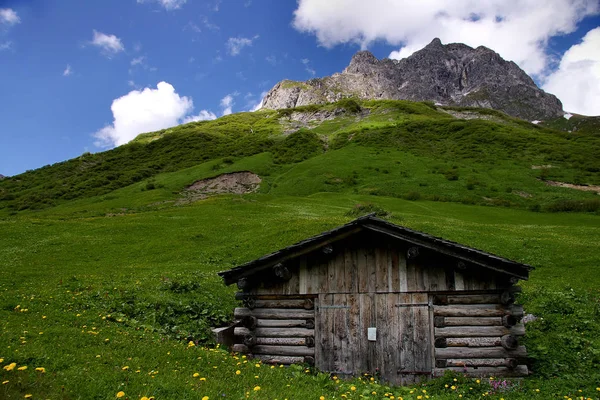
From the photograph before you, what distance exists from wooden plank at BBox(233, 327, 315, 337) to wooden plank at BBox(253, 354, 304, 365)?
28.8 inches

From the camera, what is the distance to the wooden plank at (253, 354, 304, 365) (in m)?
14.0

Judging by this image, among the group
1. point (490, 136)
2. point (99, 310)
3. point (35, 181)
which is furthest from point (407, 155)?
point (35, 181)

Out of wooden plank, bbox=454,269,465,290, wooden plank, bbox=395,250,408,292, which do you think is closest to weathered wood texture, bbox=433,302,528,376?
wooden plank, bbox=454,269,465,290

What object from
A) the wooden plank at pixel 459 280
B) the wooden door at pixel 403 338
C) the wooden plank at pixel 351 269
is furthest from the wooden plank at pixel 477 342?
the wooden plank at pixel 351 269

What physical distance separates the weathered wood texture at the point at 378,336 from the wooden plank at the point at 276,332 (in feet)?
1.57

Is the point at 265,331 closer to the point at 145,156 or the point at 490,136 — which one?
the point at 490,136

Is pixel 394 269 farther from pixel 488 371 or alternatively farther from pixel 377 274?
pixel 488 371

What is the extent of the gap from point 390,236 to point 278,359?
19.7 ft

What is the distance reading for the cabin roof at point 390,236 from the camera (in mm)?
12750

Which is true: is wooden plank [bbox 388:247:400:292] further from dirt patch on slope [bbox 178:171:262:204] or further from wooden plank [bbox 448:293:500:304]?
dirt patch on slope [bbox 178:171:262:204]

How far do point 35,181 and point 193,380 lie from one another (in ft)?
355

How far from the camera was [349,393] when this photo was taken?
928cm

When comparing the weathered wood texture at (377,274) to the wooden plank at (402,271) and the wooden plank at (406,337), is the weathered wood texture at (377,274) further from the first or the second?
the wooden plank at (406,337)

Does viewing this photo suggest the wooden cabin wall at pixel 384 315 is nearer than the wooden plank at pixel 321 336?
Yes
